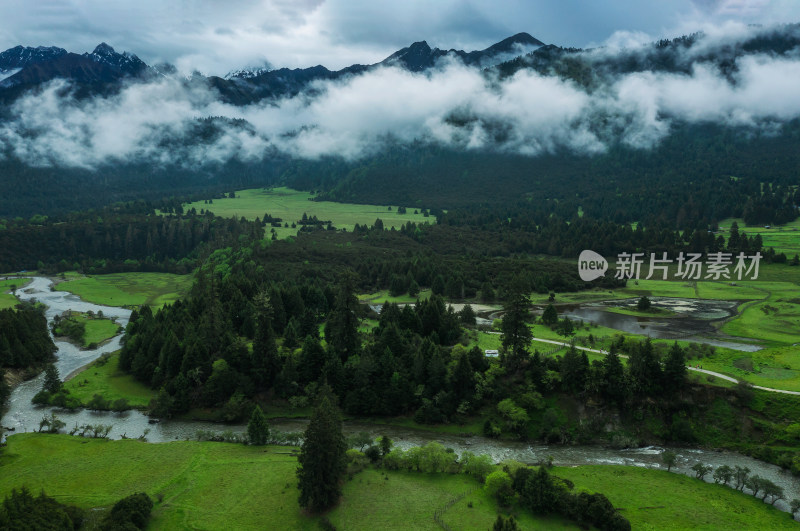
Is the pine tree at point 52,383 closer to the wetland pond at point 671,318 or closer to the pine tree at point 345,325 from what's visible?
the pine tree at point 345,325

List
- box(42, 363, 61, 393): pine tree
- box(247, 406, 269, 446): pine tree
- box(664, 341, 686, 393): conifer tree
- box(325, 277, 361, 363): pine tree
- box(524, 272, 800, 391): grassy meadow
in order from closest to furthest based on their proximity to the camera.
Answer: box(247, 406, 269, 446): pine tree, box(664, 341, 686, 393): conifer tree, box(524, 272, 800, 391): grassy meadow, box(42, 363, 61, 393): pine tree, box(325, 277, 361, 363): pine tree

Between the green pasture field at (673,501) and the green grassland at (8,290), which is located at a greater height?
the green pasture field at (673,501)

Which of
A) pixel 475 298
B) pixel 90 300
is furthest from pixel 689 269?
pixel 90 300

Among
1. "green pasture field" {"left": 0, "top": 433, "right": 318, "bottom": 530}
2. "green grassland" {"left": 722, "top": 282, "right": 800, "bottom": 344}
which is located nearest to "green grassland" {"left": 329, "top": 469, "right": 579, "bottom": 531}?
"green pasture field" {"left": 0, "top": 433, "right": 318, "bottom": 530}

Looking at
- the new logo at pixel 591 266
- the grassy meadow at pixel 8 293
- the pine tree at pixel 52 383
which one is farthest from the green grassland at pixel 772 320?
the grassy meadow at pixel 8 293

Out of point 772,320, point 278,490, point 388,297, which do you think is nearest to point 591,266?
point 772,320

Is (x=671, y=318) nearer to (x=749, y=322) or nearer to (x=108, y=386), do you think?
(x=749, y=322)

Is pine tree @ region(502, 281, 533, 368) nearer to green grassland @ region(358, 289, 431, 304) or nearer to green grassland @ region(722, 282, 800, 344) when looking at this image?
green grassland @ region(722, 282, 800, 344)
